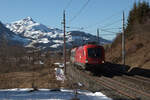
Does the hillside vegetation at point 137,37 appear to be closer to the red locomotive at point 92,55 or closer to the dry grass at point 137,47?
the dry grass at point 137,47

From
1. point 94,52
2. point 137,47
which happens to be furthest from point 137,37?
point 94,52

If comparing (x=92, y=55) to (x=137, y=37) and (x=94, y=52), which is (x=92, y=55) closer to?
(x=94, y=52)

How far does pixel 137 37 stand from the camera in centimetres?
5241

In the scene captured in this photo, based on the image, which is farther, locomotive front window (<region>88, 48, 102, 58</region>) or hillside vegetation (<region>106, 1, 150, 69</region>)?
hillside vegetation (<region>106, 1, 150, 69</region>)

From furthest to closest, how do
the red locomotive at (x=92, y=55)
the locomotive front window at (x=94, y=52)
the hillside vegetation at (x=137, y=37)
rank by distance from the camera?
1. the hillside vegetation at (x=137, y=37)
2. the locomotive front window at (x=94, y=52)
3. the red locomotive at (x=92, y=55)

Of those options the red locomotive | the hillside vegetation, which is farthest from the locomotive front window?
the hillside vegetation

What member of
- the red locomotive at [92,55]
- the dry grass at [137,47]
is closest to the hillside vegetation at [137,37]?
the dry grass at [137,47]

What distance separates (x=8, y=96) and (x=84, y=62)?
47.7 feet

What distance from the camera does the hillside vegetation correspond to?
140 feet

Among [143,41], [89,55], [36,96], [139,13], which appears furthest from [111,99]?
[139,13]

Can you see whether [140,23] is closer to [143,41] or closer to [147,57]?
[143,41]

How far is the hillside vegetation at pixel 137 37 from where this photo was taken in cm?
4269

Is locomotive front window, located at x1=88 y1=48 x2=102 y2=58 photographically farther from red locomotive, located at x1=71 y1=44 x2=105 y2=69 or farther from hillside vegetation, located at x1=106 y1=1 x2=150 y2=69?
hillside vegetation, located at x1=106 y1=1 x2=150 y2=69

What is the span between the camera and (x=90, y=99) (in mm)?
11789
